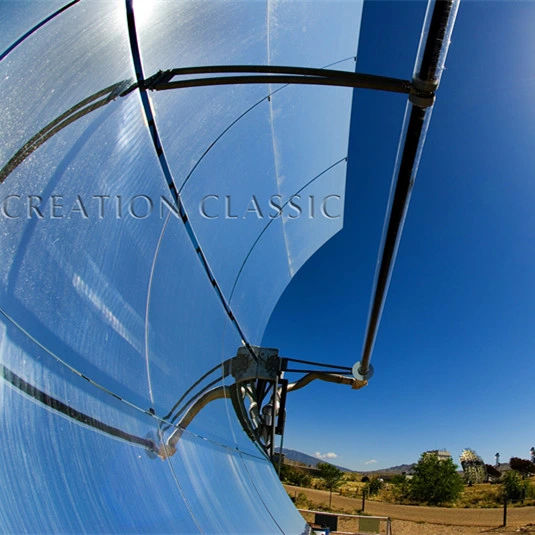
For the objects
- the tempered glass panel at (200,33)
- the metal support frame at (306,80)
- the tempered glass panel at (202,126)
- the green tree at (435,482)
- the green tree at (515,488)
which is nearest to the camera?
the metal support frame at (306,80)

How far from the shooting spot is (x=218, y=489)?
93.0 inches

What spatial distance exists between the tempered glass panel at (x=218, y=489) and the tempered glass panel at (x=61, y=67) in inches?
59.8

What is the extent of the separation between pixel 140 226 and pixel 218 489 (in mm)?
1656

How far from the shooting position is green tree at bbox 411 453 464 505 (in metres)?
34.9

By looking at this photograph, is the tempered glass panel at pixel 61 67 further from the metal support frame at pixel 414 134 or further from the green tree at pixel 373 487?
the green tree at pixel 373 487

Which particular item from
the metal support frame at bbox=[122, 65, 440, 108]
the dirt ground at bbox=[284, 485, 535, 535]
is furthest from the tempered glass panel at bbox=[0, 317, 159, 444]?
the dirt ground at bbox=[284, 485, 535, 535]

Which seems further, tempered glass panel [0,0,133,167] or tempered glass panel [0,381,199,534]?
tempered glass panel [0,0,133,167]

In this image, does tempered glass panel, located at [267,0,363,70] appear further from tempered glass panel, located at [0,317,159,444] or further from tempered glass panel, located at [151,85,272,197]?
tempered glass panel, located at [0,317,159,444]

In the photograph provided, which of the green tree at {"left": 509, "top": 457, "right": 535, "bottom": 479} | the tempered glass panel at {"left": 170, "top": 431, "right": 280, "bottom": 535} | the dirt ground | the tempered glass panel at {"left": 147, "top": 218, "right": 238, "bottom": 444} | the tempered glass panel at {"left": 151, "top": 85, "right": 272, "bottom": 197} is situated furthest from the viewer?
the green tree at {"left": 509, "top": 457, "right": 535, "bottom": 479}

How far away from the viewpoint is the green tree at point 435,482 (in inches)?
1373

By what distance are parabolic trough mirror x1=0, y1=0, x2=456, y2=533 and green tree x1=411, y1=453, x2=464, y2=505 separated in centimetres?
3963

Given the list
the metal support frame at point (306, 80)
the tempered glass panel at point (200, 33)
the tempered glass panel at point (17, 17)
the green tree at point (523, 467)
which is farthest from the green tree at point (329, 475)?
the tempered glass panel at point (17, 17)

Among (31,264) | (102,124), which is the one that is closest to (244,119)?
(102,124)

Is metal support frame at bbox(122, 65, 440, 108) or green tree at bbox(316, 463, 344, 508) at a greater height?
metal support frame at bbox(122, 65, 440, 108)
